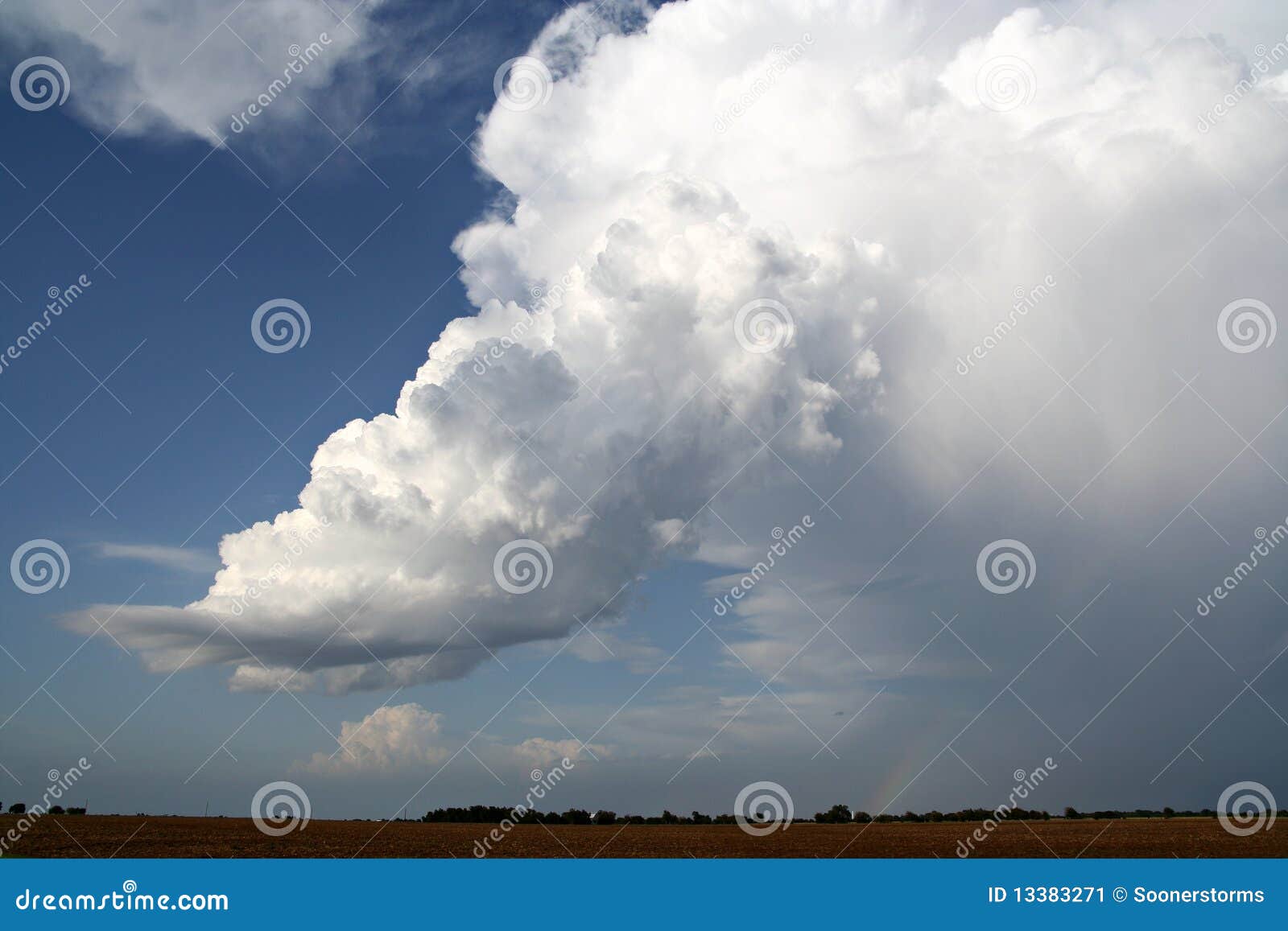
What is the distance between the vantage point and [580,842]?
9350cm

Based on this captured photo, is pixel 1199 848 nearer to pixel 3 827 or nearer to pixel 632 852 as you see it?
pixel 632 852

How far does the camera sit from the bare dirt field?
73.6 meters

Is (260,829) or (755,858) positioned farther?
(260,829)

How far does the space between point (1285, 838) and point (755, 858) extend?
57.0 meters

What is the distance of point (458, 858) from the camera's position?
7075 cm

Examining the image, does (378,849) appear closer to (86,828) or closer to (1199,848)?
(86,828)

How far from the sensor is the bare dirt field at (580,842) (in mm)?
73625
